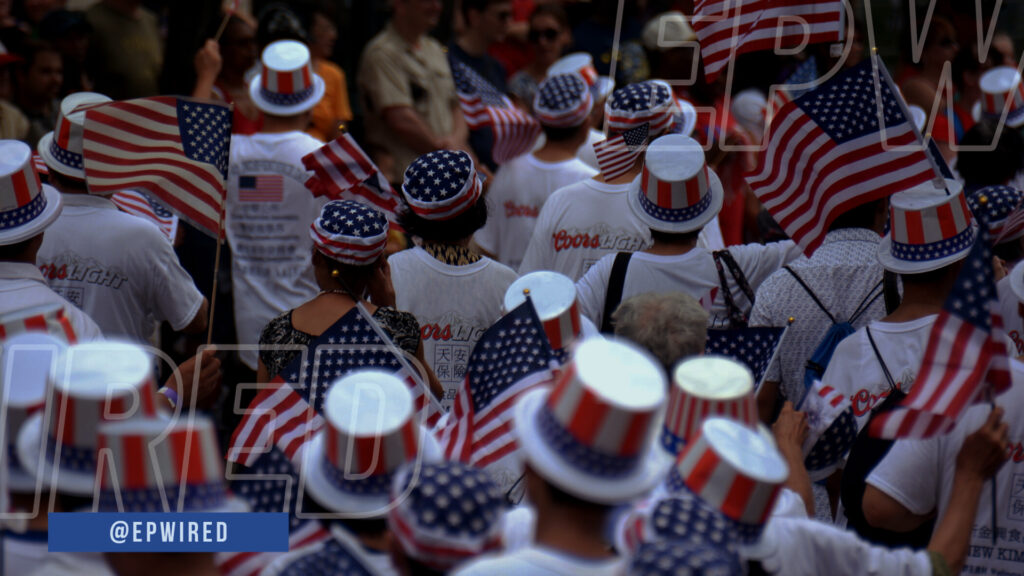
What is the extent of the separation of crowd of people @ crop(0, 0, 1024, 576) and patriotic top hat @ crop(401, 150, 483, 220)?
2 cm

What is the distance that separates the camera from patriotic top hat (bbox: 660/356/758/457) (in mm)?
3729

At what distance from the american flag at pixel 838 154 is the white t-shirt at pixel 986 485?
1599 millimetres

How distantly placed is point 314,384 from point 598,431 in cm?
231

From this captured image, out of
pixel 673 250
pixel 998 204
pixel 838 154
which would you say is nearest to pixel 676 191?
pixel 673 250

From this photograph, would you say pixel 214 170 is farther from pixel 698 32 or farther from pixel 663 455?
pixel 663 455

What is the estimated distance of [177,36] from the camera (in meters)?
10.9

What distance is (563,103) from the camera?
25.9 feet

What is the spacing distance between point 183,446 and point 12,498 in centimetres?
63

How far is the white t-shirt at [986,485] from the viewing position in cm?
429

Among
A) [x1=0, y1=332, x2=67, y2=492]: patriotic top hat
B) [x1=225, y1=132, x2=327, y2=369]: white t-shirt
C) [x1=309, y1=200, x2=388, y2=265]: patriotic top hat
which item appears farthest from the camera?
[x1=225, y1=132, x2=327, y2=369]: white t-shirt

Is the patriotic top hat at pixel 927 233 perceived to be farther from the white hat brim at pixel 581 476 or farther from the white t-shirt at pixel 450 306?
the white hat brim at pixel 581 476

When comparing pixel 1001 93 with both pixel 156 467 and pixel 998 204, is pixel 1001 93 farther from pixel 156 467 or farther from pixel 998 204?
pixel 156 467

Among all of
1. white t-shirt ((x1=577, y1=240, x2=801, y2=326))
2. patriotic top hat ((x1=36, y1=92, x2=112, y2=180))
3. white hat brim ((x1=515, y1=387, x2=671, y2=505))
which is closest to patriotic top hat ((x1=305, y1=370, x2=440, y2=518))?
white hat brim ((x1=515, y1=387, x2=671, y2=505))

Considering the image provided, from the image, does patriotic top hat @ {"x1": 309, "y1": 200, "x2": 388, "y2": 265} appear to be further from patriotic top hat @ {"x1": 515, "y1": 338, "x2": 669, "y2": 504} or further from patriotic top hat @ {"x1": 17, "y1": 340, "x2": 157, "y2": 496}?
patriotic top hat @ {"x1": 515, "y1": 338, "x2": 669, "y2": 504}
